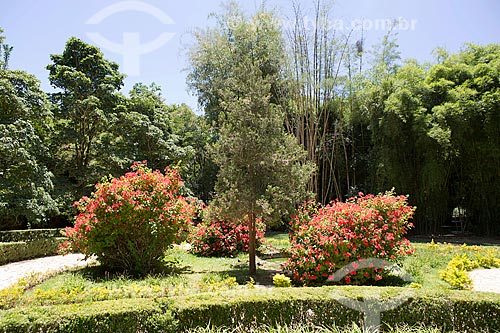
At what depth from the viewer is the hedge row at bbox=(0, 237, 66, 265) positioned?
8719 mm

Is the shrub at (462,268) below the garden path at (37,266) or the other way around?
the other way around

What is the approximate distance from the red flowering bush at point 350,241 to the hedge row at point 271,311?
1460 millimetres

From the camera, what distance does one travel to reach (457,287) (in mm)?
4883

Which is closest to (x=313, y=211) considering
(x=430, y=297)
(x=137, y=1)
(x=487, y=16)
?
(x=430, y=297)

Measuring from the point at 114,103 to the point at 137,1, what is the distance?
6.03 metres

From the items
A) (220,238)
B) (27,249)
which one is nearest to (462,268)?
(220,238)

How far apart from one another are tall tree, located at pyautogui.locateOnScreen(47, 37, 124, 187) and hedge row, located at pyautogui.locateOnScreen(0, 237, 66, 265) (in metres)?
2.11

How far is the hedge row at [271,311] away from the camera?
3.21 metres

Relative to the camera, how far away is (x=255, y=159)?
20.1 feet

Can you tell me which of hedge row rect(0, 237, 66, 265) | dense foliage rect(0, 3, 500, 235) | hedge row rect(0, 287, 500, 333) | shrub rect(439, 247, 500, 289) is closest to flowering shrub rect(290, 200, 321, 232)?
shrub rect(439, 247, 500, 289)

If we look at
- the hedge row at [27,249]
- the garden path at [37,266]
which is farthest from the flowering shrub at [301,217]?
the hedge row at [27,249]

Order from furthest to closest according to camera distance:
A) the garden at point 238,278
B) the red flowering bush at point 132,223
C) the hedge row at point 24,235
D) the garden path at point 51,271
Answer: the hedge row at point 24,235 < the red flowering bush at point 132,223 < the garden path at point 51,271 < the garden at point 238,278

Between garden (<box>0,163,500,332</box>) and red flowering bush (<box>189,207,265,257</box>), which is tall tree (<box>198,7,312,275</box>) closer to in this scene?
garden (<box>0,163,500,332</box>)

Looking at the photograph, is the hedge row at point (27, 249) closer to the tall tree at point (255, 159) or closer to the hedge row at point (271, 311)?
the tall tree at point (255, 159)
